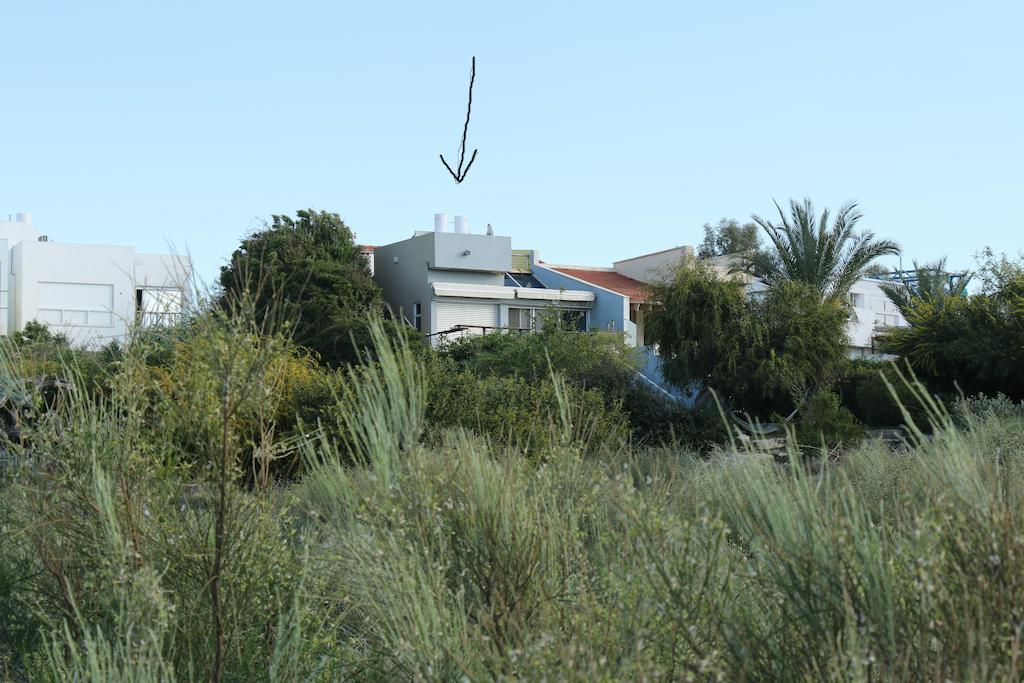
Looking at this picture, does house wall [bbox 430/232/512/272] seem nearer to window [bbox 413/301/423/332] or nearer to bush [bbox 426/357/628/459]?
window [bbox 413/301/423/332]

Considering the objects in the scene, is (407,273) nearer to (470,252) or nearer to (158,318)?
(470,252)

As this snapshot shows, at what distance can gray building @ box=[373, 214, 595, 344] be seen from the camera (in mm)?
35625

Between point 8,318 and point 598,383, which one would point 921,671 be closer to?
point 598,383

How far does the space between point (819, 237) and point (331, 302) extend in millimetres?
15046

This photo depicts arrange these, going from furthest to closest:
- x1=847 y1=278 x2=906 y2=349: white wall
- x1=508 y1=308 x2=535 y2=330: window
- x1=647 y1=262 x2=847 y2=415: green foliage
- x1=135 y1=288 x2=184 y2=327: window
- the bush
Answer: x1=847 y1=278 x2=906 y2=349: white wall → x1=508 y1=308 x2=535 y2=330: window → x1=647 y1=262 x2=847 y2=415: green foliage → the bush → x1=135 y1=288 x2=184 y2=327: window

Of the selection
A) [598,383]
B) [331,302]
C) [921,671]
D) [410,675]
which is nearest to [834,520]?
[921,671]

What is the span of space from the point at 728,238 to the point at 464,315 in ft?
82.3

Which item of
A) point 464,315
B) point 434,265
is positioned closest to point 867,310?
point 464,315

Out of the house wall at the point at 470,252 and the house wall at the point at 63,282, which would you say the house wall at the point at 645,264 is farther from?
the house wall at the point at 63,282

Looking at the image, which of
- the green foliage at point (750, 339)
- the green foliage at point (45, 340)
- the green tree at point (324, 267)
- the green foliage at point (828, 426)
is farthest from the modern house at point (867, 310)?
the green foliage at point (45, 340)

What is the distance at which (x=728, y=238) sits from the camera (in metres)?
56.6

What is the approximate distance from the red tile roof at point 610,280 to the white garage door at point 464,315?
4.61 meters

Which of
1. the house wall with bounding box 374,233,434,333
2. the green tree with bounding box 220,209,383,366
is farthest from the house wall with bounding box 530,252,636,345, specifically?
the green tree with bounding box 220,209,383,366

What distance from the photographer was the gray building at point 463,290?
3562 centimetres
